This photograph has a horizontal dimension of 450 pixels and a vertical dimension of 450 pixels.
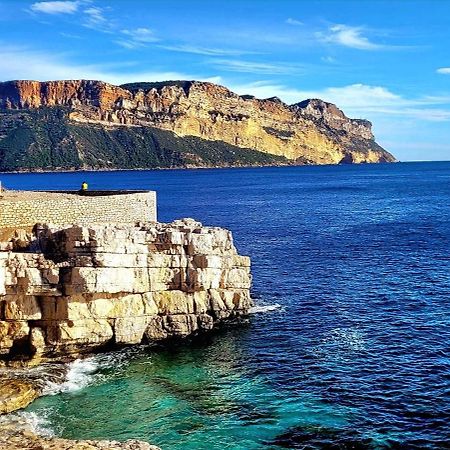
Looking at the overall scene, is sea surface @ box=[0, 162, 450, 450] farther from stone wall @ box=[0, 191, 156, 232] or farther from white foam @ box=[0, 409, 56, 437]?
stone wall @ box=[0, 191, 156, 232]

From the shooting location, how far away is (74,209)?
39.2 m

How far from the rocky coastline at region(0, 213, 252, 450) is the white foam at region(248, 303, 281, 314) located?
4714 millimetres

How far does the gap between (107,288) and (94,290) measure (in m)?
0.82

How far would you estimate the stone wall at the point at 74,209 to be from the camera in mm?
36531

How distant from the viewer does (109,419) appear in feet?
84.8

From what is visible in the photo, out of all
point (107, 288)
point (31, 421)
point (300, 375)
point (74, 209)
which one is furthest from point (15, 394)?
point (74, 209)

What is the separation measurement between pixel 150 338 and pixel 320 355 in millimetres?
10258

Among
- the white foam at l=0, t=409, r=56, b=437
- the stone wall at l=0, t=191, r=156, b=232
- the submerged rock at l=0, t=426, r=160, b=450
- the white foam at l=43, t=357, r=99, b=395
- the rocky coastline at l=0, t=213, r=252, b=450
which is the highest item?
the stone wall at l=0, t=191, r=156, b=232

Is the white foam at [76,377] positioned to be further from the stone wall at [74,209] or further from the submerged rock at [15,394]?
the stone wall at [74,209]

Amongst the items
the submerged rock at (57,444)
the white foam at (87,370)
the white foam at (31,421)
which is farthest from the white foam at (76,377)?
the submerged rock at (57,444)

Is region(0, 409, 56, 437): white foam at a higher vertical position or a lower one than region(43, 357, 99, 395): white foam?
lower

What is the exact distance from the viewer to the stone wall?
36531mm

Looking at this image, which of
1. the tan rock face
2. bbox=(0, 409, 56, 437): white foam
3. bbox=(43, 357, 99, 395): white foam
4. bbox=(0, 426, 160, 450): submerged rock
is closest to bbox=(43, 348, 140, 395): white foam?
bbox=(43, 357, 99, 395): white foam

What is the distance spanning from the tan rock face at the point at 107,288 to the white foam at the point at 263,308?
13.2ft
